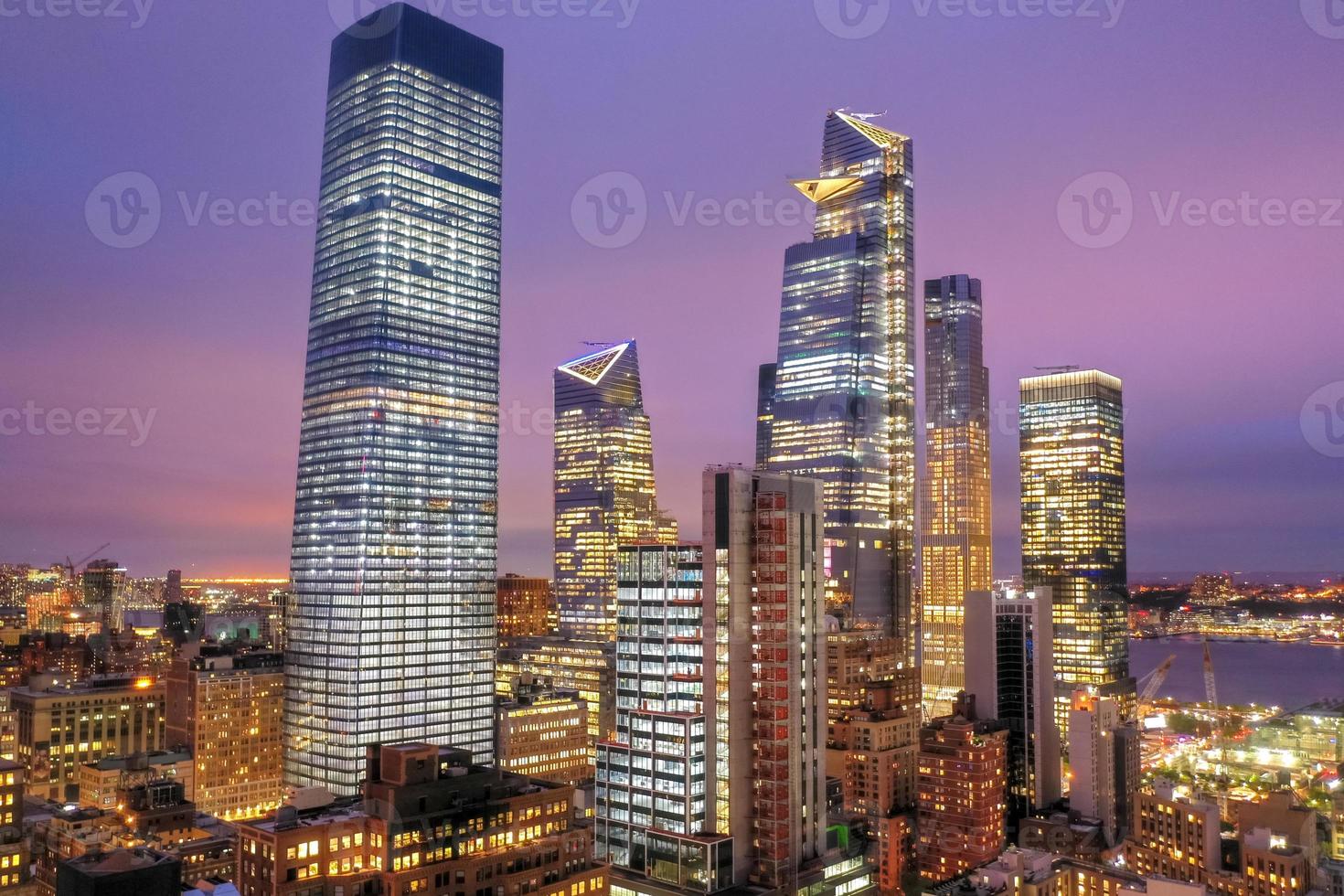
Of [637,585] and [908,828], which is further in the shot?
[908,828]

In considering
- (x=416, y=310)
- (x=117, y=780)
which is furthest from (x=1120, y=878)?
(x=416, y=310)

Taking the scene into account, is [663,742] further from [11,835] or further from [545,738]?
[545,738]

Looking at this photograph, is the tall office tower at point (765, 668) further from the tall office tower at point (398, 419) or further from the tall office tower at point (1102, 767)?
the tall office tower at point (398, 419)

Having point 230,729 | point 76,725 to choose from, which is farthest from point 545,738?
point 76,725

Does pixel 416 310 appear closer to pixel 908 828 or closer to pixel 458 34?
pixel 458 34

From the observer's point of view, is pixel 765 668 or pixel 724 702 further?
pixel 765 668

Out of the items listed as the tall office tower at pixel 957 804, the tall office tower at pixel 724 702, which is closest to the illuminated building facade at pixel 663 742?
the tall office tower at pixel 724 702
